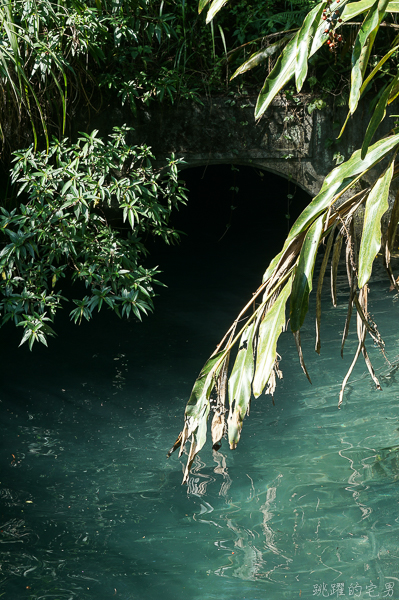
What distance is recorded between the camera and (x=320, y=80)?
5.40 metres

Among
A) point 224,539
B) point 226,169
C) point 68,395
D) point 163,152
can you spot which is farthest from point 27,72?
point 226,169

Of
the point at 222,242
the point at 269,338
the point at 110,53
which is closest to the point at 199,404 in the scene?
the point at 269,338

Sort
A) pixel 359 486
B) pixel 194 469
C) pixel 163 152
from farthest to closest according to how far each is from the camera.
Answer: pixel 163 152, pixel 194 469, pixel 359 486

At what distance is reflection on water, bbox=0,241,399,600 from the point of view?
2455 mm

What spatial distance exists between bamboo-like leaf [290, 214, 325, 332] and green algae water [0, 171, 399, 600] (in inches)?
46.7

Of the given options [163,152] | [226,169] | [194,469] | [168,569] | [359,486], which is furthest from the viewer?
[226,169]

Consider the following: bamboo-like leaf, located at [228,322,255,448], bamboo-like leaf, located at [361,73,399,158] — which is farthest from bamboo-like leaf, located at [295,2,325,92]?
bamboo-like leaf, located at [228,322,255,448]

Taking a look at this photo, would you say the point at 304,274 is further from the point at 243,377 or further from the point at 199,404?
the point at 199,404

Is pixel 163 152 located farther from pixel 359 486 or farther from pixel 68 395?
pixel 359 486

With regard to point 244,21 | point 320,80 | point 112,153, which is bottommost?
point 112,153

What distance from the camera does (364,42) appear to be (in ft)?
5.51

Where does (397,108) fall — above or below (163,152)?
above

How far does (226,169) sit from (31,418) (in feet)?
21.8

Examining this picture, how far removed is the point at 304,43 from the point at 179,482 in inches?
86.3
